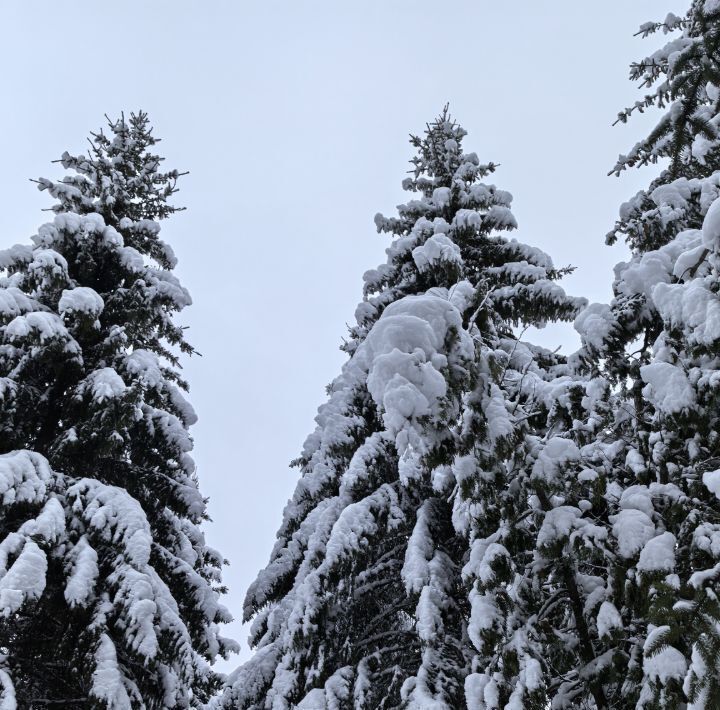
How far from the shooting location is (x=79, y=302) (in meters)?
9.44

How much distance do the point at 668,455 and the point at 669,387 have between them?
1.97 ft

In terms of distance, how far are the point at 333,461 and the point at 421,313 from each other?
271 inches

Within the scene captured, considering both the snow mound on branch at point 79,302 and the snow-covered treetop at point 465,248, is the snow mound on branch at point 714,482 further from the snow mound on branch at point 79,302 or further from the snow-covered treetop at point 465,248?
Result: the snow mound on branch at point 79,302

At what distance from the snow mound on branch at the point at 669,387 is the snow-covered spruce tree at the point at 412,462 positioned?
899 mm

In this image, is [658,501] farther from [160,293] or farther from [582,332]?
[160,293]

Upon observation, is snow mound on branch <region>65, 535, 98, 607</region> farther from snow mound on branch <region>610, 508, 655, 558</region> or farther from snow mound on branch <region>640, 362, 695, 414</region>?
snow mound on branch <region>640, 362, 695, 414</region>

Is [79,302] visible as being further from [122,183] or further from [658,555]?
[658,555]

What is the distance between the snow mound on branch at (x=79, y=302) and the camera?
9352mm

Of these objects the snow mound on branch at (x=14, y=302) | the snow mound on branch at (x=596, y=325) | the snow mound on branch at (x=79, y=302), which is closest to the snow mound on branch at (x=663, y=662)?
the snow mound on branch at (x=596, y=325)

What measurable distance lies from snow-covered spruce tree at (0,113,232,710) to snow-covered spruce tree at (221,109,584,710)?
153cm

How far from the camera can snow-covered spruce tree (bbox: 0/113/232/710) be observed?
26.1 ft

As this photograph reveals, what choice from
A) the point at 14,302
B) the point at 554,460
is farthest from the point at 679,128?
the point at 14,302

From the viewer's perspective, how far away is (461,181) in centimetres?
1260

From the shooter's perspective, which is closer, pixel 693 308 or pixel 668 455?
pixel 693 308
